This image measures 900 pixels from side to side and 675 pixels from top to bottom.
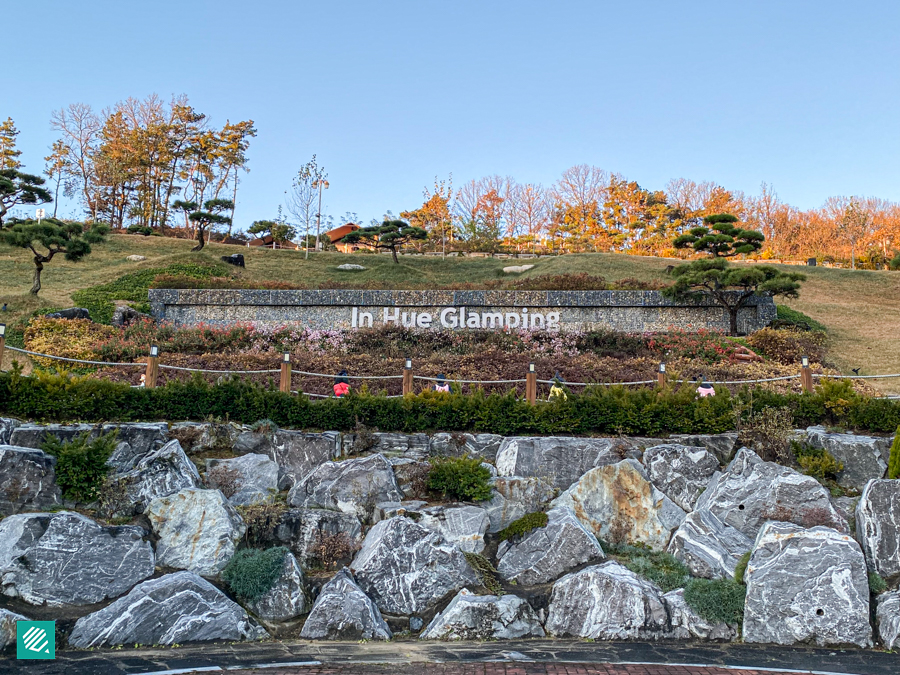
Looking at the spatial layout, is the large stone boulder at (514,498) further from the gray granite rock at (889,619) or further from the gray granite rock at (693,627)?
the gray granite rock at (889,619)

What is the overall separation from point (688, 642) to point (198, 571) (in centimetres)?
553

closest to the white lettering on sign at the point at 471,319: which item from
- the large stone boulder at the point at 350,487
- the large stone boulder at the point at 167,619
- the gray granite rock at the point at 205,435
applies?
the gray granite rock at the point at 205,435

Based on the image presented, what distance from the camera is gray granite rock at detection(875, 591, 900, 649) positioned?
6918 mm

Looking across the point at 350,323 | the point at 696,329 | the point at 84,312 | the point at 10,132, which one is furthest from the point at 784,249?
the point at 10,132

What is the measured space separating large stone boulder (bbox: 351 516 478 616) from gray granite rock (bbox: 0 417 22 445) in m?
5.09

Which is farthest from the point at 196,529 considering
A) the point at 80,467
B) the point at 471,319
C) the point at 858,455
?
the point at 471,319

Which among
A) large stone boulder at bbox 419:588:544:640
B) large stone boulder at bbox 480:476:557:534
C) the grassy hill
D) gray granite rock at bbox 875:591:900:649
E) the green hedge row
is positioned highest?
the grassy hill

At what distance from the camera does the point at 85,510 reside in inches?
318

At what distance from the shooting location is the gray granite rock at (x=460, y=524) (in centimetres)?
834

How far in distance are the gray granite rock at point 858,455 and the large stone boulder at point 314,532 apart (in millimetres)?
6817

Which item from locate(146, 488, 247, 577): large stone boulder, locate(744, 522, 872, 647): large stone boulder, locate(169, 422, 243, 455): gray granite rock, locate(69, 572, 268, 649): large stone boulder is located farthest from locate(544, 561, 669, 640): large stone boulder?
locate(169, 422, 243, 455): gray granite rock

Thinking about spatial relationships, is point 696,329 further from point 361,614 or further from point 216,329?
point 361,614

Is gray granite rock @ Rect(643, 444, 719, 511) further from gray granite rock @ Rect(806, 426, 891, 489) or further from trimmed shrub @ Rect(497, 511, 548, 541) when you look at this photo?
trimmed shrub @ Rect(497, 511, 548, 541)

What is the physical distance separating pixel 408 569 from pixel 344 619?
3.14ft
